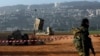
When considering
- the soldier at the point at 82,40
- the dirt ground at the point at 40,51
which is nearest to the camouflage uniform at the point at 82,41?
the soldier at the point at 82,40

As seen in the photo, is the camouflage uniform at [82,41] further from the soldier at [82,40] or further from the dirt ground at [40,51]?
the dirt ground at [40,51]

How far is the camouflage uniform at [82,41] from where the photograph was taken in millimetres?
11883

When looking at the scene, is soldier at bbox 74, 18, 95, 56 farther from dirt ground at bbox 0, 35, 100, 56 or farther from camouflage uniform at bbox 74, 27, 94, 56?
dirt ground at bbox 0, 35, 100, 56

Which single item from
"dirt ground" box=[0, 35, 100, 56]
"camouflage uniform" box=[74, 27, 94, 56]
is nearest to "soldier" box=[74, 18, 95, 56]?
"camouflage uniform" box=[74, 27, 94, 56]

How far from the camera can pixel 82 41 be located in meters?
11.9

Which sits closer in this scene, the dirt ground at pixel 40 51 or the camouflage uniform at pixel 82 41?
the camouflage uniform at pixel 82 41

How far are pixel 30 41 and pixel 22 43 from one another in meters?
2.68

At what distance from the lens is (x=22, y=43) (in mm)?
42125

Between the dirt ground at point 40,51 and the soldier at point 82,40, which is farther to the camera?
the dirt ground at point 40,51

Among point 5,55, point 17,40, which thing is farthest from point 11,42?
point 5,55

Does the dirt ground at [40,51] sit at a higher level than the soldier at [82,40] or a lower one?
lower

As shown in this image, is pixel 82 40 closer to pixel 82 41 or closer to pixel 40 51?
pixel 82 41

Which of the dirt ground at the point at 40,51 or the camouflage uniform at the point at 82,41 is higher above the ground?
the camouflage uniform at the point at 82,41

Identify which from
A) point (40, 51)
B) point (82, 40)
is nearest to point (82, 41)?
point (82, 40)
